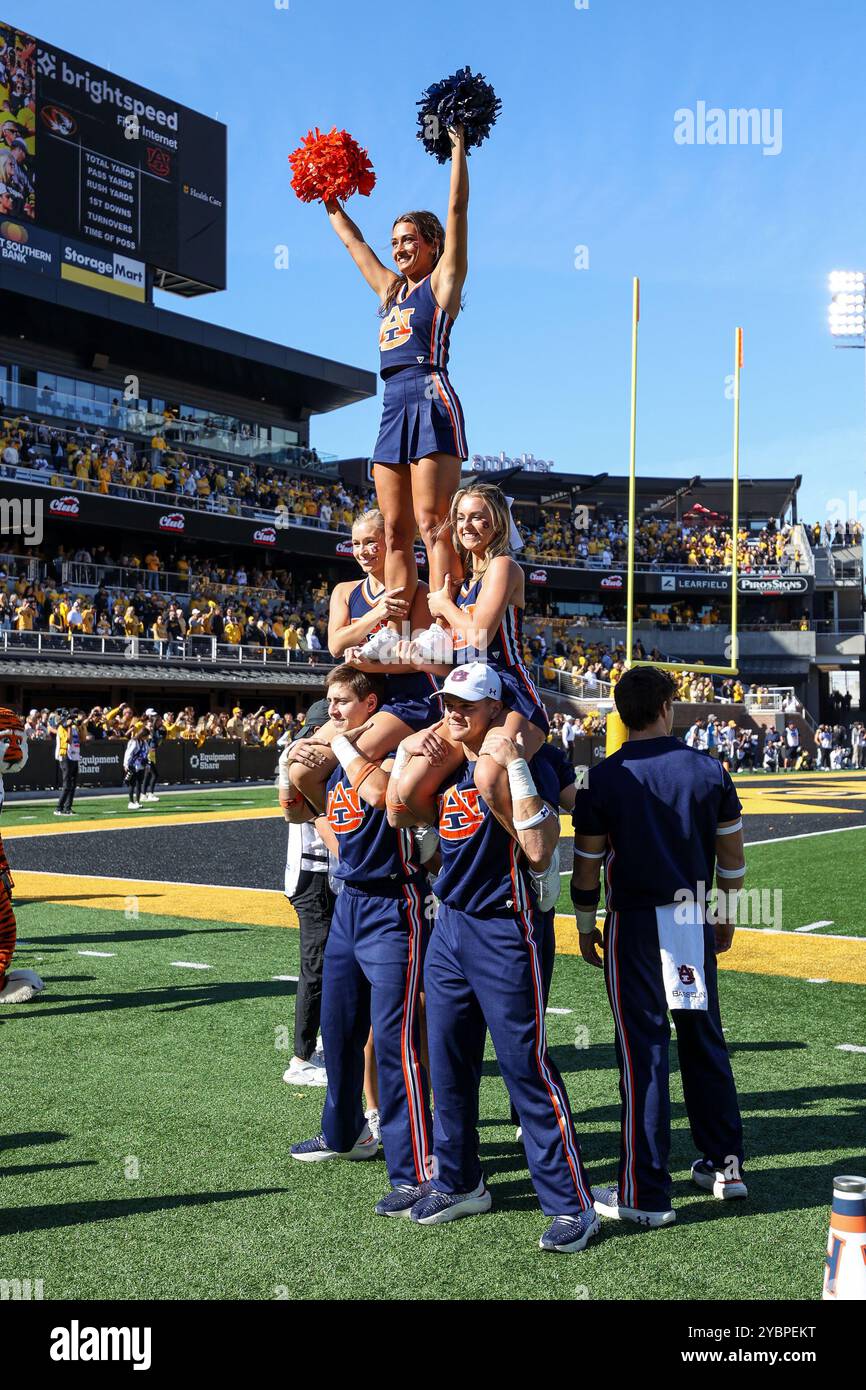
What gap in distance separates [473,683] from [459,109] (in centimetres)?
235

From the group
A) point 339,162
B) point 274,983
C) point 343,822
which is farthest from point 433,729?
point 274,983

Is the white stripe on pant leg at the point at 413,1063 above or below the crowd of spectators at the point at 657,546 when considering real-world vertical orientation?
below

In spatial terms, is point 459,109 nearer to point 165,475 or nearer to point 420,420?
point 420,420

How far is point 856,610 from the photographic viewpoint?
5856 centimetres

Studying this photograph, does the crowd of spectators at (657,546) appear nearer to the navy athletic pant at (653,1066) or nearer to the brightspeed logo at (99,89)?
the brightspeed logo at (99,89)

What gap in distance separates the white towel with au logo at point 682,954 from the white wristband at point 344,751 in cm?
121

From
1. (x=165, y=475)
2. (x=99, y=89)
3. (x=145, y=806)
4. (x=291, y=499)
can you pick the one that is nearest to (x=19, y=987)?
(x=145, y=806)

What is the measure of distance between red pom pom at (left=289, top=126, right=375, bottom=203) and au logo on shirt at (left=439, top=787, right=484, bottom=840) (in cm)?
283

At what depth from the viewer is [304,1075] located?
569cm

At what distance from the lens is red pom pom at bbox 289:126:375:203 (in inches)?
205

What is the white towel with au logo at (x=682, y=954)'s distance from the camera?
4.11 metres

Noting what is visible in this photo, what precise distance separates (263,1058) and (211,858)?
908 cm

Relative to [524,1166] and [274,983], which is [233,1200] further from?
[274,983]
